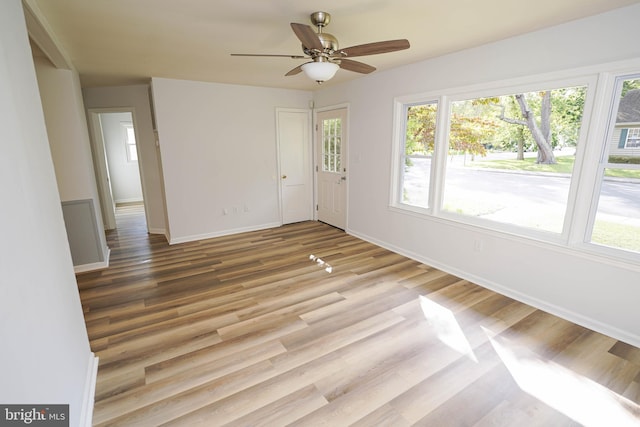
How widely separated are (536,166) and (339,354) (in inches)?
98.1

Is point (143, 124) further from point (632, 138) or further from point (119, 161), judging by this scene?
point (632, 138)

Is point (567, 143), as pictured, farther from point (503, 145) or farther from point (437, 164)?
point (437, 164)

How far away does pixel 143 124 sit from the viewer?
4.87 m

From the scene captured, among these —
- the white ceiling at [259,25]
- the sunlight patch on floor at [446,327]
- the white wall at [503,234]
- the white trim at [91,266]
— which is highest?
the white ceiling at [259,25]

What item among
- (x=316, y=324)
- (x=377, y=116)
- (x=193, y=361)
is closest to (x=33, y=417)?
(x=193, y=361)

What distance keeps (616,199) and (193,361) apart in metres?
3.48

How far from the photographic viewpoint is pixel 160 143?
435cm

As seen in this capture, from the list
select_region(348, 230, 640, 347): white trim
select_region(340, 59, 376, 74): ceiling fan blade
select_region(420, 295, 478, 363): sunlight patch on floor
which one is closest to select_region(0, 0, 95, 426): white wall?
select_region(340, 59, 376, 74): ceiling fan blade

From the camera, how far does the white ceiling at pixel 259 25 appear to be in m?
2.08

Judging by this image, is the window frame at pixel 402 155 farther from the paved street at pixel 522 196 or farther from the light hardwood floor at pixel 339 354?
the light hardwood floor at pixel 339 354

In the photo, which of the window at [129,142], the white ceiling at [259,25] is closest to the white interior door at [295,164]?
the white ceiling at [259,25]

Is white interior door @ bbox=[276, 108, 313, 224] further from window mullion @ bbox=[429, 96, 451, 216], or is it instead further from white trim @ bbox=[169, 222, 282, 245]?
window mullion @ bbox=[429, 96, 451, 216]

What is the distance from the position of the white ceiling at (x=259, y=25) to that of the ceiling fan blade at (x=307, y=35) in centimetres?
35

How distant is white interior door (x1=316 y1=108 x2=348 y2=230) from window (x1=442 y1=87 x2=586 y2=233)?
1.90 m
